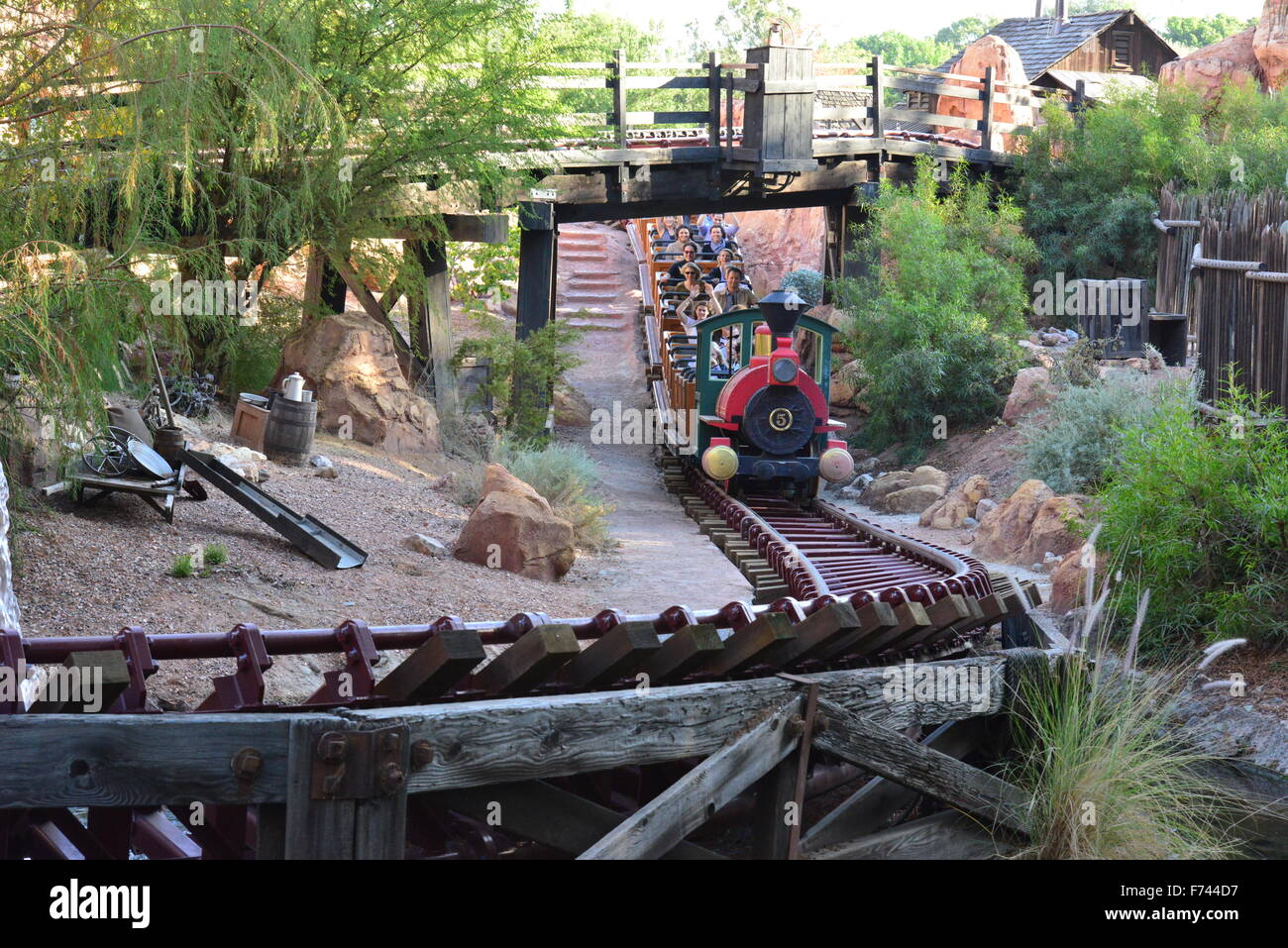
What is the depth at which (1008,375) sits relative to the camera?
17.3 m

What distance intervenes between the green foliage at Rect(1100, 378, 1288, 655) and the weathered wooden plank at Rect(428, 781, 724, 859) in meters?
3.27

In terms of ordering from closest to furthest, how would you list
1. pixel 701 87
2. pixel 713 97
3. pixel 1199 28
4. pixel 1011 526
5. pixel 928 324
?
pixel 1011 526, pixel 701 87, pixel 928 324, pixel 713 97, pixel 1199 28

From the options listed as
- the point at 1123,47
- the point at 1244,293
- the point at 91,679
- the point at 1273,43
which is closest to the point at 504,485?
the point at 1244,293

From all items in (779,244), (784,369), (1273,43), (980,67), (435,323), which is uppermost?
(980,67)

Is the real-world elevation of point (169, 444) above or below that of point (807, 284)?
below

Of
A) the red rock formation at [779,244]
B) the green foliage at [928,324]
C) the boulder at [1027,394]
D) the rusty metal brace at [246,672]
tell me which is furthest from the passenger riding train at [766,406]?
the red rock formation at [779,244]

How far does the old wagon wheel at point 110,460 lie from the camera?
25.5 feet

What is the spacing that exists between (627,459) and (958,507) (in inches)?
248

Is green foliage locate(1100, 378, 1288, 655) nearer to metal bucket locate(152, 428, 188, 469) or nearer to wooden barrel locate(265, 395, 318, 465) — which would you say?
metal bucket locate(152, 428, 188, 469)

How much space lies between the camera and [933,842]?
4.30 m

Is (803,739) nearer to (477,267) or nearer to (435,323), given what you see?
(435,323)

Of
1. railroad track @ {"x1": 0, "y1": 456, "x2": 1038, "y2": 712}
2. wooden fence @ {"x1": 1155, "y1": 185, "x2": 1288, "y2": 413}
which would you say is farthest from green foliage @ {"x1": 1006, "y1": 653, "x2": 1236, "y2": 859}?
wooden fence @ {"x1": 1155, "y1": 185, "x2": 1288, "y2": 413}

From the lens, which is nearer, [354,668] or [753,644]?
[354,668]
